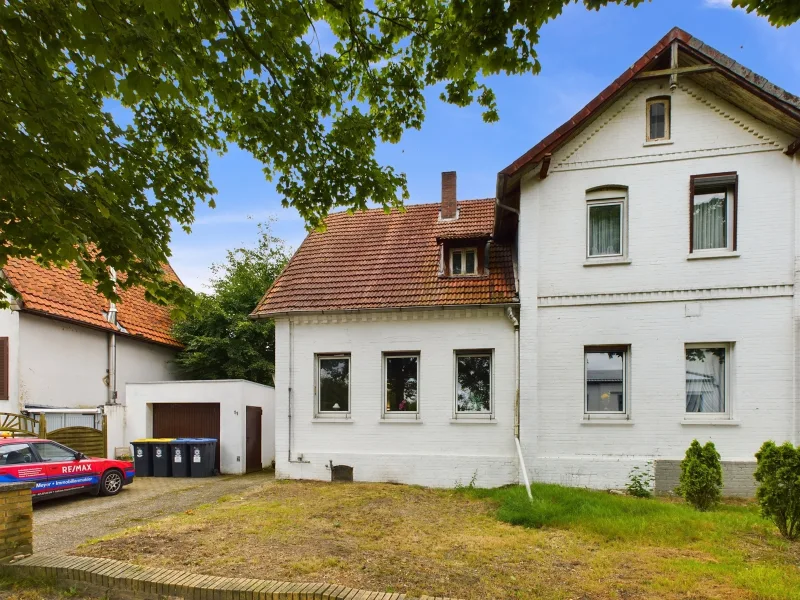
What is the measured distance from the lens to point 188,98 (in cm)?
498

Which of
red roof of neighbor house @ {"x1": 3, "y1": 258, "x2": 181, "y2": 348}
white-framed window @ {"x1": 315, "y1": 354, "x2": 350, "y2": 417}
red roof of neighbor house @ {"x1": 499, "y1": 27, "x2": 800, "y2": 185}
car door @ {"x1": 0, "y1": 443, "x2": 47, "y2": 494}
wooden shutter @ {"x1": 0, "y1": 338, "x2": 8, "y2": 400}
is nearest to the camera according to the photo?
car door @ {"x1": 0, "y1": 443, "x2": 47, "y2": 494}

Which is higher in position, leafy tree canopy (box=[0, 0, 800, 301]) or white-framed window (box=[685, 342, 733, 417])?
leafy tree canopy (box=[0, 0, 800, 301])

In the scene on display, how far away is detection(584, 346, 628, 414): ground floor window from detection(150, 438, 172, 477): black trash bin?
1095 centimetres

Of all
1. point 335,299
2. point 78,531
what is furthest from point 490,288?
point 78,531

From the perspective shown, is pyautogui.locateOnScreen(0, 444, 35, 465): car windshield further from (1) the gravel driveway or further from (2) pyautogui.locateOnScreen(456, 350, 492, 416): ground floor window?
(2) pyautogui.locateOnScreen(456, 350, 492, 416): ground floor window

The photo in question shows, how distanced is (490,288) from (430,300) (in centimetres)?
146

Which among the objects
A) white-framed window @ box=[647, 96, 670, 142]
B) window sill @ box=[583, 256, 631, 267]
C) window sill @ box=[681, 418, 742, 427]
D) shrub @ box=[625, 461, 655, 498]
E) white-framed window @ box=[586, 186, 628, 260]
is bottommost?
shrub @ box=[625, 461, 655, 498]

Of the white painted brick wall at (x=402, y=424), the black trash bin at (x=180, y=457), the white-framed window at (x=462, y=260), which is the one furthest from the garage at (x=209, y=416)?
the white-framed window at (x=462, y=260)

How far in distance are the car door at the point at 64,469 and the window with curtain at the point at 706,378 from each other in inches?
501

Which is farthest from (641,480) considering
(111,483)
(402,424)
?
(111,483)

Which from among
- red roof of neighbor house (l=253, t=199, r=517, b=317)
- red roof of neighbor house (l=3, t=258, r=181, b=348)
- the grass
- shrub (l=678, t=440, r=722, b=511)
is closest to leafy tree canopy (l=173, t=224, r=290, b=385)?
red roof of neighbor house (l=3, t=258, r=181, b=348)

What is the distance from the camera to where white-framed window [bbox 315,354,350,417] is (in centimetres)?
1314

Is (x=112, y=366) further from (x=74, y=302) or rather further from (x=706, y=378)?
(x=706, y=378)

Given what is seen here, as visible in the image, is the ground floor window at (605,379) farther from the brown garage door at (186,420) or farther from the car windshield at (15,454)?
the car windshield at (15,454)
